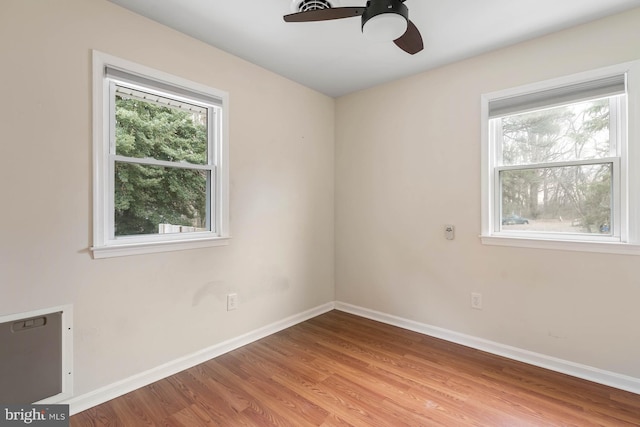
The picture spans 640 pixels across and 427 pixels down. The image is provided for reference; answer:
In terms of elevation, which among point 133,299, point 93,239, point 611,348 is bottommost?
point 611,348

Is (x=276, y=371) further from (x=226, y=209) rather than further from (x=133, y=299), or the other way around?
(x=226, y=209)

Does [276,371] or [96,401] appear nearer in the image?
[96,401]

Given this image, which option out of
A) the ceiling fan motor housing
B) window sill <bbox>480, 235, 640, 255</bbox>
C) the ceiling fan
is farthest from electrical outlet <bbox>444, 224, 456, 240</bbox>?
the ceiling fan motor housing

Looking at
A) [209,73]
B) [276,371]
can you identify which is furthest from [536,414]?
[209,73]

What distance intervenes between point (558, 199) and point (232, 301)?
9.08 feet

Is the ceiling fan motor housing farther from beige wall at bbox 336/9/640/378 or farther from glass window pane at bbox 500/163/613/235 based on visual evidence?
glass window pane at bbox 500/163/613/235

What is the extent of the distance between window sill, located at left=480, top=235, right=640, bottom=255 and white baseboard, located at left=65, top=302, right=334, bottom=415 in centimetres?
207

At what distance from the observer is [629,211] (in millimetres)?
2035

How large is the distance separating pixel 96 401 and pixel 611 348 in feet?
11.2

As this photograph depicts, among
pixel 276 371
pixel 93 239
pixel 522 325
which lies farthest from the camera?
pixel 522 325

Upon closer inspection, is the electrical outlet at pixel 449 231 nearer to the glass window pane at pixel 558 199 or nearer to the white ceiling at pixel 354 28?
the glass window pane at pixel 558 199

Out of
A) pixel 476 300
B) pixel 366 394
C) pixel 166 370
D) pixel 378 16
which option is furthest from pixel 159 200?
pixel 476 300

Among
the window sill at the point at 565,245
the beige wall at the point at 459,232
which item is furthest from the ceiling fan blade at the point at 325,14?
the window sill at the point at 565,245

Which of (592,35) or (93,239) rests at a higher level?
(592,35)
